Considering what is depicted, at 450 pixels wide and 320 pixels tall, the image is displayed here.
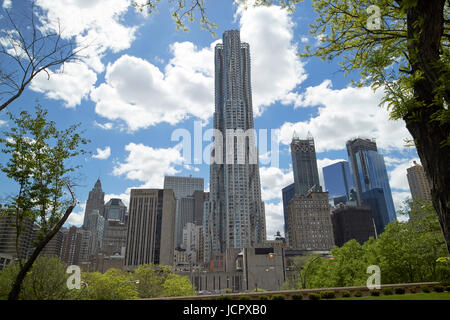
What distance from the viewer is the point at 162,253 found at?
156 m

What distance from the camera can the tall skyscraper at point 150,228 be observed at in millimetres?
155125

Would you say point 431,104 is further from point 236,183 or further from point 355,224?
point 355,224

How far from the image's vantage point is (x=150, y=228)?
528 feet

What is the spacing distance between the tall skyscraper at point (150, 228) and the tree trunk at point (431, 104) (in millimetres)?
161295

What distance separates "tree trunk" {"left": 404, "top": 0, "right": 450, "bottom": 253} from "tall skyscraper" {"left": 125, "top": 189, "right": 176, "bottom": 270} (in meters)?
161

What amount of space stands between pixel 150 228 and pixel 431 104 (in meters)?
168

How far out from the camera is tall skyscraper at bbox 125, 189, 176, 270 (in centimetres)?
15512

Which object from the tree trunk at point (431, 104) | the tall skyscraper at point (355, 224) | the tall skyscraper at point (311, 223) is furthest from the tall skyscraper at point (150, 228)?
the tree trunk at point (431, 104)

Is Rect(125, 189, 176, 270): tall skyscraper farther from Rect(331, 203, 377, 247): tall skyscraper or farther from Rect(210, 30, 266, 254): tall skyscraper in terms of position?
Rect(331, 203, 377, 247): tall skyscraper

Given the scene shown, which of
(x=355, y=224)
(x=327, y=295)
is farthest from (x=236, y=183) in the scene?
(x=327, y=295)

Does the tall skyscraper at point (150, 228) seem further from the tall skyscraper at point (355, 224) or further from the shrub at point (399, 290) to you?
the shrub at point (399, 290)
